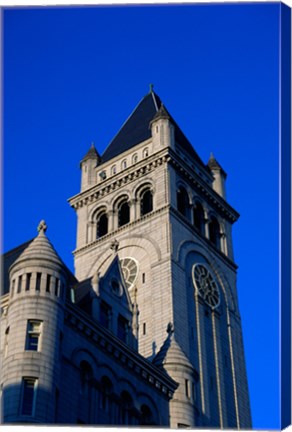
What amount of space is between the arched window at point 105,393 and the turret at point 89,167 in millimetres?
35655

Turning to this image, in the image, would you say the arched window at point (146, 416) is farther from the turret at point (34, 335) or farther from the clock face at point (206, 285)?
the clock face at point (206, 285)

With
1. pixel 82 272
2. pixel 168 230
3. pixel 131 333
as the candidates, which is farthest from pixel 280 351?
pixel 82 272

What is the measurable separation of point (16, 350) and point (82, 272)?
31.9 metres

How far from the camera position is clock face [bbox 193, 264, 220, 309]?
2657 inches

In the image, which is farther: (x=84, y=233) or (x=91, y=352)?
(x=84, y=233)

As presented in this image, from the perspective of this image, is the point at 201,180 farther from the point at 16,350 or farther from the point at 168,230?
the point at 16,350

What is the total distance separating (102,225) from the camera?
Answer: 74312mm

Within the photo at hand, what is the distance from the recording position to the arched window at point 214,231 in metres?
74.8

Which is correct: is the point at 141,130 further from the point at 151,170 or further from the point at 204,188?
the point at 204,188

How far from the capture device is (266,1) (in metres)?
35.0

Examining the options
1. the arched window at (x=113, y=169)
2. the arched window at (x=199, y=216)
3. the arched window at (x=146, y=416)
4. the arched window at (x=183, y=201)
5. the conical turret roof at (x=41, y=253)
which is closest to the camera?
the conical turret roof at (x=41, y=253)

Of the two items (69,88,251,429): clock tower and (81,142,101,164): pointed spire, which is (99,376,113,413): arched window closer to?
(69,88,251,429): clock tower

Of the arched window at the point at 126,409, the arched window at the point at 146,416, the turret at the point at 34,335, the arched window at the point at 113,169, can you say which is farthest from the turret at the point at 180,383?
the arched window at the point at 113,169

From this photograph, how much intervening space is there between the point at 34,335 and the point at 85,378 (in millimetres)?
3968
